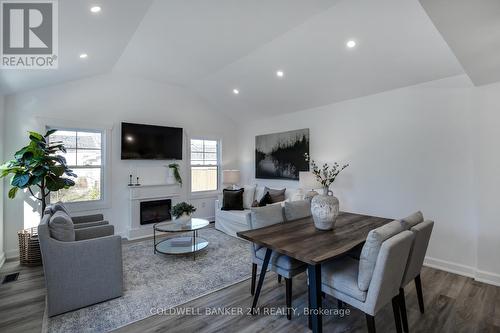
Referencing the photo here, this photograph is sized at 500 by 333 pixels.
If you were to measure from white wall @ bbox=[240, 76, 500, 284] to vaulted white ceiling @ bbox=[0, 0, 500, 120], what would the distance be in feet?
1.03

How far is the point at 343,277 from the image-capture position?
72.7 inches

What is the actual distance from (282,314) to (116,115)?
15.0ft

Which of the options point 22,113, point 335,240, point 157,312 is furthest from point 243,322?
point 22,113

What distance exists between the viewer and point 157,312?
229 centimetres

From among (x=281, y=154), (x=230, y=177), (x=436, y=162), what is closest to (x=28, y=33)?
(x=230, y=177)

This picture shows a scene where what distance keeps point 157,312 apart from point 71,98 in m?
3.99

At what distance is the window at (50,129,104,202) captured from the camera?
425 cm

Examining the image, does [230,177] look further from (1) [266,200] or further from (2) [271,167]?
(1) [266,200]

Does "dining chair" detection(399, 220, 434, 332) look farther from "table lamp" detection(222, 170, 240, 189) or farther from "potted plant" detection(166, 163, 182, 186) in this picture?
"potted plant" detection(166, 163, 182, 186)

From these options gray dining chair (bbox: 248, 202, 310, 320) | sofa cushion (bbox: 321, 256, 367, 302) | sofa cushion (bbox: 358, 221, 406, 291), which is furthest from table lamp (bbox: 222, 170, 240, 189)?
→ sofa cushion (bbox: 358, 221, 406, 291)

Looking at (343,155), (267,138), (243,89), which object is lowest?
(343,155)

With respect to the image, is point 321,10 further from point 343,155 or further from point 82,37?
point 82,37

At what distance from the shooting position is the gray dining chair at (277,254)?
2189 mm

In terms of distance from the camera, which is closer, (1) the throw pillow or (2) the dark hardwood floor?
(2) the dark hardwood floor
